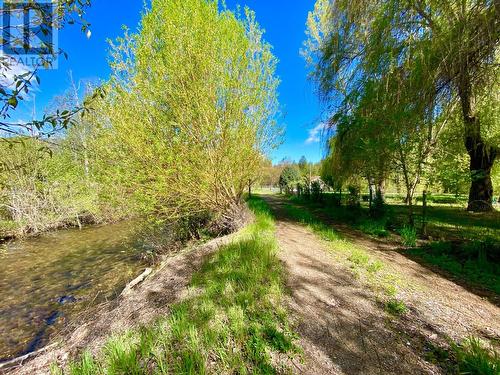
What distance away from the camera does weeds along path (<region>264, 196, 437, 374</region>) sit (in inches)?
83.7

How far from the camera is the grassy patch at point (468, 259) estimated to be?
167 inches

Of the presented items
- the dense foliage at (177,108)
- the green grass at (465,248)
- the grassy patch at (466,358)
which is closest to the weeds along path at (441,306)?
the grassy patch at (466,358)

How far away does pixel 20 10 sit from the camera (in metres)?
1.59

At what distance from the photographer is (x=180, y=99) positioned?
18.7ft

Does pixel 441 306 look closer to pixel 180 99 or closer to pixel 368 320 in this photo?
pixel 368 320

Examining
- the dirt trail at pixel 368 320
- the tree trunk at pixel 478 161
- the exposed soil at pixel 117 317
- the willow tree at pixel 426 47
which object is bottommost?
the exposed soil at pixel 117 317

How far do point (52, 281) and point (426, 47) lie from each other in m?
10.4

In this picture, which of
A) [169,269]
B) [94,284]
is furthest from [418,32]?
[94,284]

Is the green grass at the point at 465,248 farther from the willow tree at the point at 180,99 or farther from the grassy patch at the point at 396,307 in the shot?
the willow tree at the point at 180,99

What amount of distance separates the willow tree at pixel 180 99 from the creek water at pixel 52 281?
2.56 m

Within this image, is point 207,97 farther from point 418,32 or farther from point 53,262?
point 53,262


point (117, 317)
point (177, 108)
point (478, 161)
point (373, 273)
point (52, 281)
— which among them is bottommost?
point (52, 281)

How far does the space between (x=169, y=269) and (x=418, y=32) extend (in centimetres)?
679

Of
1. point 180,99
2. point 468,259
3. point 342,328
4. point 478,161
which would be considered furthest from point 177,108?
point 478,161
